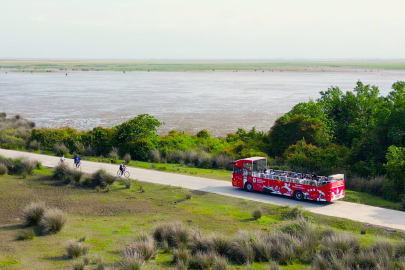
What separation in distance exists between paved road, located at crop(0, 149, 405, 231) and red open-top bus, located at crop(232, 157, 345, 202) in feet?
1.17

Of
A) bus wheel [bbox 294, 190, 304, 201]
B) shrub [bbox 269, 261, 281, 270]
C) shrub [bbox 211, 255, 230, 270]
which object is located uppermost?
shrub [bbox 269, 261, 281, 270]

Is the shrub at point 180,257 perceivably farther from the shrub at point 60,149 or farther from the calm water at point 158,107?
the calm water at point 158,107

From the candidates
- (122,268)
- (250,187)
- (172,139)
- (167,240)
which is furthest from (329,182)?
(172,139)

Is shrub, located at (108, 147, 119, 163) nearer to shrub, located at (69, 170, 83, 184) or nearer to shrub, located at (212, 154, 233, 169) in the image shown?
shrub, located at (69, 170, 83, 184)

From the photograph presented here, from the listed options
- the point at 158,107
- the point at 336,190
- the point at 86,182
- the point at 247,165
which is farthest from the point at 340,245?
the point at 158,107

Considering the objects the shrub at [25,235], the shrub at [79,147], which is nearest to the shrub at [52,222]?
the shrub at [25,235]

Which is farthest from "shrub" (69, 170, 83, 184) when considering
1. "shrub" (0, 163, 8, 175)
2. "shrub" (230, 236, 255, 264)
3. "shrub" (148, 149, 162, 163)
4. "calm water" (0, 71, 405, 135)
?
"calm water" (0, 71, 405, 135)

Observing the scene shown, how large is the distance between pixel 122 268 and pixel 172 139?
22666 millimetres

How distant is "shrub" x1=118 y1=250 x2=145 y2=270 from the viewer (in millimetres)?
12617

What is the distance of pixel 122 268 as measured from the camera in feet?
41.8

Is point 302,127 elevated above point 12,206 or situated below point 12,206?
above

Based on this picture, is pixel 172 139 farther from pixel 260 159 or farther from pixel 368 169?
pixel 368 169

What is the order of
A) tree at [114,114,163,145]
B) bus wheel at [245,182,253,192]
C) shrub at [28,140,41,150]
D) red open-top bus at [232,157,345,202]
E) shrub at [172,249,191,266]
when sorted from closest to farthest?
shrub at [172,249,191,266], red open-top bus at [232,157,345,202], bus wheel at [245,182,253,192], tree at [114,114,163,145], shrub at [28,140,41,150]

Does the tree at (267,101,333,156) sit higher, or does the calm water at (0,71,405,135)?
the tree at (267,101,333,156)
